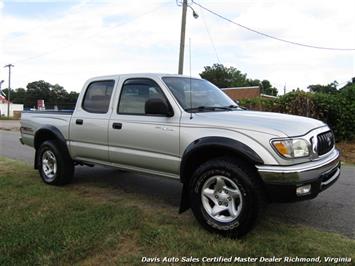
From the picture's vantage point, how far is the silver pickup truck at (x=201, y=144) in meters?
4.23

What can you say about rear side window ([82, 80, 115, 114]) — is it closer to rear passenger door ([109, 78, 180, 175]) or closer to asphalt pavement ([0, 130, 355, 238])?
rear passenger door ([109, 78, 180, 175])

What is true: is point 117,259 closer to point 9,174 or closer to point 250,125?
point 250,125

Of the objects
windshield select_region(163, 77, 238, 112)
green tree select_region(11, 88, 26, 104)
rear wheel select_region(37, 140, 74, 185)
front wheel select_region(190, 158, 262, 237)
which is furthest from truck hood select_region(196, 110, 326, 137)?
green tree select_region(11, 88, 26, 104)

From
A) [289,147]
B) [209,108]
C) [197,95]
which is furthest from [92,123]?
[289,147]

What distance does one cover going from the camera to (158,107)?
5090 mm

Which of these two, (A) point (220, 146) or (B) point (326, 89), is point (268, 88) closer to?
(B) point (326, 89)

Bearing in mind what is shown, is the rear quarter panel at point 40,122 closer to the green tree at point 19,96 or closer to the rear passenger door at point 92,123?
the rear passenger door at point 92,123

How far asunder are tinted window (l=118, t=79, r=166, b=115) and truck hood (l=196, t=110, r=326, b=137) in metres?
0.85

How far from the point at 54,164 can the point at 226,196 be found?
11.8ft

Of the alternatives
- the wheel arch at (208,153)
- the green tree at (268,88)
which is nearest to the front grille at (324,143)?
the wheel arch at (208,153)

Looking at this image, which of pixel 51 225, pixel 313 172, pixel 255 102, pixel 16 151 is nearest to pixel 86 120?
pixel 51 225

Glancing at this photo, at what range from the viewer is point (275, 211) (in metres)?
5.39

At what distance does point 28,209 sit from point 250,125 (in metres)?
3.16

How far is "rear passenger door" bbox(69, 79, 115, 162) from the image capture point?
5992 millimetres
